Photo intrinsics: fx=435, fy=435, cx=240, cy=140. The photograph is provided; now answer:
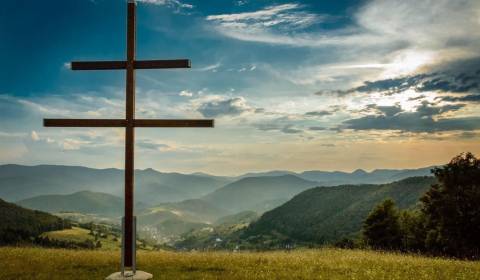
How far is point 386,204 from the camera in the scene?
65.0 metres

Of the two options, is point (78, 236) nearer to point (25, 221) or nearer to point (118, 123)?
point (25, 221)

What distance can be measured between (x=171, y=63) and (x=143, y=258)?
27.0 feet

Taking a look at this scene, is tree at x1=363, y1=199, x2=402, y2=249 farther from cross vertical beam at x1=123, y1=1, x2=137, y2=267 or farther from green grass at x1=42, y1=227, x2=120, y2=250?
green grass at x1=42, y1=227, x2=120, y2=250

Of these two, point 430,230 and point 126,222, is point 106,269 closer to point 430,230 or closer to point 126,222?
point 126,222

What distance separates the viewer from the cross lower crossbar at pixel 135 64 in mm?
13922

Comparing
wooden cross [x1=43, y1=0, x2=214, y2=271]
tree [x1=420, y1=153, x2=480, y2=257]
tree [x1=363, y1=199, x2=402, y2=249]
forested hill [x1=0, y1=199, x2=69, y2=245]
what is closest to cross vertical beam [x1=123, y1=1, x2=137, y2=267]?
wooden cross [x1=43, y1=0, x2=214, y2=271]

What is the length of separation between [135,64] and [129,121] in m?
1.88

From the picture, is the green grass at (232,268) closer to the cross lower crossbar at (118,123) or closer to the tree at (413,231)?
the cross lower crossbar at (118,123)

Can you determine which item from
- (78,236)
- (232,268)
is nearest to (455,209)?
(232,268)

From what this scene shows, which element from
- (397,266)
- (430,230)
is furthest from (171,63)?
(430,230)

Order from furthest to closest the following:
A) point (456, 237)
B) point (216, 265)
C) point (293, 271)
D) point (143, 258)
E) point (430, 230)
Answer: point (430, 230), point (456, 237), point (143, 258), point (216, 265), point (293, 271)

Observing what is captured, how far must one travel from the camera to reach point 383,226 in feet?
207

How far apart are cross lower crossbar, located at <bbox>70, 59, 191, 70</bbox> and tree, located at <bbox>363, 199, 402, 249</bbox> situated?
54.0 m

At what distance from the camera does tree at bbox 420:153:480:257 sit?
35.0 m
